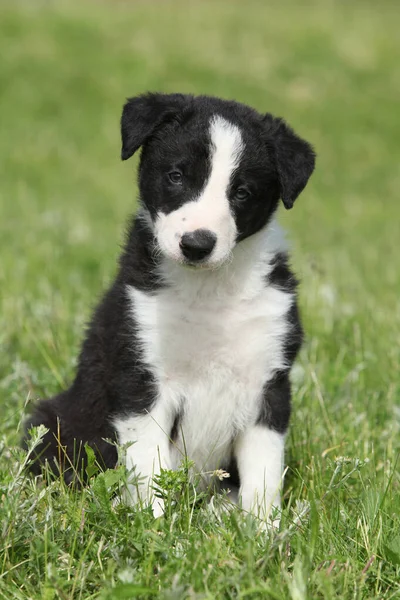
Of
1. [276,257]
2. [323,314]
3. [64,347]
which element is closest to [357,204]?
[323,314]

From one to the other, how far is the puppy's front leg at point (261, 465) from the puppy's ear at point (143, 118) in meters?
1.36

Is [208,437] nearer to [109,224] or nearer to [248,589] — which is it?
[248,589]

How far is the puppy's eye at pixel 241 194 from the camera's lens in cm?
362

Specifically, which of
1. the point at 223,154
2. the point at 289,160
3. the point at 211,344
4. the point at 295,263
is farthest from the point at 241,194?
the point at 295,263

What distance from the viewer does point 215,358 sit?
3711mm

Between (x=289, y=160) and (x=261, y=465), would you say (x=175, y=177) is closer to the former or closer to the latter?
(x=289, y=160)

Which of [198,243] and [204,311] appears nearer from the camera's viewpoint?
[198,243]

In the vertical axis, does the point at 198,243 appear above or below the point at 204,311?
above

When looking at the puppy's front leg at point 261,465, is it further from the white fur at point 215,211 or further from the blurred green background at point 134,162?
the blurred green background at point 134,162

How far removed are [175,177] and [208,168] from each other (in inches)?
6.5

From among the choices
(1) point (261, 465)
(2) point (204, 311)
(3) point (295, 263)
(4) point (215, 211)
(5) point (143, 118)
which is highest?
(5) point (143, 118)

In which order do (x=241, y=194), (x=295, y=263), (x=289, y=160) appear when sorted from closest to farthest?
(x=241, y=194)
(x=289, y=160)
(x=295, y=263)

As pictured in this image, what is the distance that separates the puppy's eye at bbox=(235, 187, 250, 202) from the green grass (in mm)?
1177

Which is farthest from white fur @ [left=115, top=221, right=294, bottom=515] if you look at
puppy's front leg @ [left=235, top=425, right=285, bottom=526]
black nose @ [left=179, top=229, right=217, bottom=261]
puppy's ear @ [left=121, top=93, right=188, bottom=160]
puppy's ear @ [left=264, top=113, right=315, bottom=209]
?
puppy's ear @ [left=121, top=93, right=188, bottom=160]
